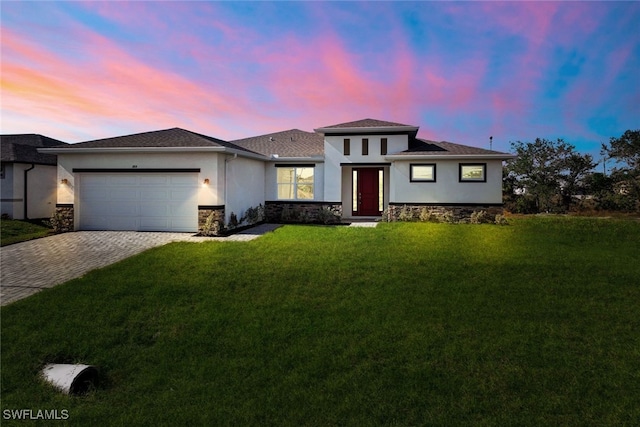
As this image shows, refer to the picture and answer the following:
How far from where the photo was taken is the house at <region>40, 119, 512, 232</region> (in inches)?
526

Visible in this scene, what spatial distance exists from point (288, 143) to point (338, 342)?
16.3 meters

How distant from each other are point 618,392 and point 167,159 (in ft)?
44.7

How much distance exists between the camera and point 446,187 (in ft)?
54.4

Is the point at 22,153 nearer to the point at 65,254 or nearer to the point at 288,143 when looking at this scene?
the point at 65,254

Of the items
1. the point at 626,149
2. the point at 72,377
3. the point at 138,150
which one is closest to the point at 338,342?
the point at 72,377

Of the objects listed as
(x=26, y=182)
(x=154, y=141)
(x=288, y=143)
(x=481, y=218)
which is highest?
(x=288, y=143)

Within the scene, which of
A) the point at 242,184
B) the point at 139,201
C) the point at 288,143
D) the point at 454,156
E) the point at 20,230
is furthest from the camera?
the point at 288,143

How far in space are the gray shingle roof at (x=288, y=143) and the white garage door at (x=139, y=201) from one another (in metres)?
5.82

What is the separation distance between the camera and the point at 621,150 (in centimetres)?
2483

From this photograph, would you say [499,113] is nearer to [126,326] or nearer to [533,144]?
[533,144]

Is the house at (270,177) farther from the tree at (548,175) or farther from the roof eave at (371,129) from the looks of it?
the tree at (548,175)

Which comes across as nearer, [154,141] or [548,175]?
[154,141]

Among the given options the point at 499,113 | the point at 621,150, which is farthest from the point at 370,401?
the point at 621,150

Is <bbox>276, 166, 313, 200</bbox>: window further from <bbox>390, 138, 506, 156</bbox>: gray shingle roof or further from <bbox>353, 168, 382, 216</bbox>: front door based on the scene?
<bbox>390, 138, 506, 156</bbox>: gray shingle roof
